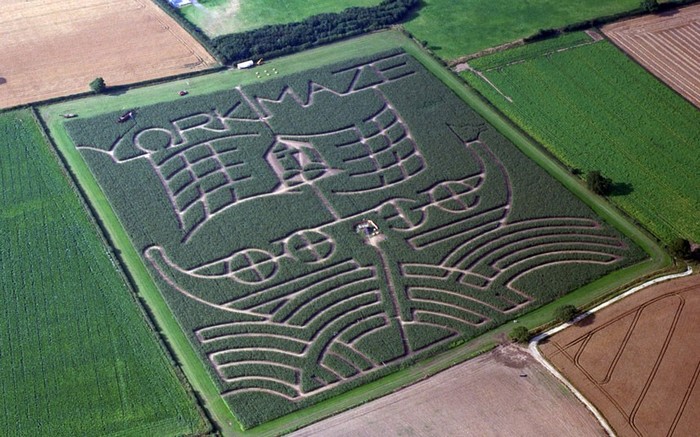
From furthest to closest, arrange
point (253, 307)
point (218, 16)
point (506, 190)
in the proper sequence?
point (218, 16) → point (506, 190) → point (253, 307)

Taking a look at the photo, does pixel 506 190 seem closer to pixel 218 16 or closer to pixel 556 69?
pixel 556 69

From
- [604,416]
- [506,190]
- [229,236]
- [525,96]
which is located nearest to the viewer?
[604,416]

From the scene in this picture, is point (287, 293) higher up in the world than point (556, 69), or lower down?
lower down

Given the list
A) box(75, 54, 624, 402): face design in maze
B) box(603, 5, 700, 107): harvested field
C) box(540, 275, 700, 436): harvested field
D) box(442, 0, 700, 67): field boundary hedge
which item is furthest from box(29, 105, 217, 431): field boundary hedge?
box(603, 5, 700, 107): harvested field

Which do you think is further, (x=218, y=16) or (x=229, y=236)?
(x=218, y=16)

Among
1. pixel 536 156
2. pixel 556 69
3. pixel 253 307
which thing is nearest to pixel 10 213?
pixel 253 307

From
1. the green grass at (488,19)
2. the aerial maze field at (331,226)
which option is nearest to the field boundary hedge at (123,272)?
the aerial maze field at (331,226)

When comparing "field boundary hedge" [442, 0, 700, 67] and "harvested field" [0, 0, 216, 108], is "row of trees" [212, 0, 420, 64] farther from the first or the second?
"field boundary hedge" [442, 0, 700, 67]
